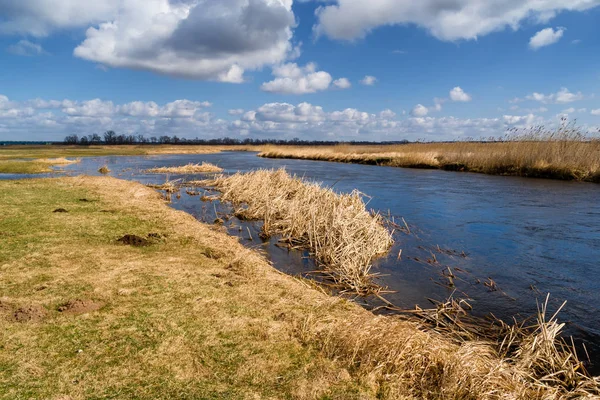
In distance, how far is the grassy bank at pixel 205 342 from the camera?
12.9ft

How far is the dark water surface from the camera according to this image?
23.8 feet

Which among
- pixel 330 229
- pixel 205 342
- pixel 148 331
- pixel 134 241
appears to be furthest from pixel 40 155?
pixel 205 342

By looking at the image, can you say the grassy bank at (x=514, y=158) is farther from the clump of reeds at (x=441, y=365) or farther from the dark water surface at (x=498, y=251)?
the clump of reeds at (x=441, y=365)

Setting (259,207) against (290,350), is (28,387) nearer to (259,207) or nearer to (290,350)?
(290,350)

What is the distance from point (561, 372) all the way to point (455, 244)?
6836 millimetres

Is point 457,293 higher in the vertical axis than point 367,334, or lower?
lower

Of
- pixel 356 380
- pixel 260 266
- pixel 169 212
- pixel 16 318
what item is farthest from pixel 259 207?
pixel 356 380

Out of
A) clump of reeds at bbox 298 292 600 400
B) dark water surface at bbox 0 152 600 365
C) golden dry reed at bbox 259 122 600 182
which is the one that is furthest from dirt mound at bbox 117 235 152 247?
golden dry reed at bbox 259 122 600 182

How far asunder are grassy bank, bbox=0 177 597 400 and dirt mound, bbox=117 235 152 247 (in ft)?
3.46

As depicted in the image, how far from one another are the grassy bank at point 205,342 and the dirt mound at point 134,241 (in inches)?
41.5

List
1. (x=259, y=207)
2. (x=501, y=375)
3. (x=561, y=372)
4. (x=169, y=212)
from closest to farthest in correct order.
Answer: (x=501, y=375) → (x=561, y=372) → (x=169, y=212) → (x=259, y=207)

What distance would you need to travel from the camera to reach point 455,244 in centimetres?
1109

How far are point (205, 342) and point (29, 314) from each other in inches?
104

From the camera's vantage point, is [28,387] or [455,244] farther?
[455,244]
